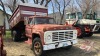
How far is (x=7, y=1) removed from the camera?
1542 inches

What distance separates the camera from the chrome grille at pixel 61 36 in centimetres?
823

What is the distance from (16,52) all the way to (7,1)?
31.5 meters

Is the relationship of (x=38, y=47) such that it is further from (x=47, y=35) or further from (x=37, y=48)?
(x=47, y=35)

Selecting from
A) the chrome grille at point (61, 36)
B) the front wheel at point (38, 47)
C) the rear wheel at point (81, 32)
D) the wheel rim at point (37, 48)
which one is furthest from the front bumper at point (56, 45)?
the rear wheel at point (81, 32)

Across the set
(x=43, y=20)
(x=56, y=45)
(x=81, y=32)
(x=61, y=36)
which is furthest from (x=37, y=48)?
(x=81, y=32)

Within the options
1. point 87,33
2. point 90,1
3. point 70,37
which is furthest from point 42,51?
point 90,1

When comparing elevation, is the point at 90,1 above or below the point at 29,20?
above

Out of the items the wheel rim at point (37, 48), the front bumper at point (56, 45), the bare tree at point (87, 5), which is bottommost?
the wheel rim at point (37, 48)

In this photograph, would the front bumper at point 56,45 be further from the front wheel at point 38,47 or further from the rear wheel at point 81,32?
the rear wheel at point 81,32

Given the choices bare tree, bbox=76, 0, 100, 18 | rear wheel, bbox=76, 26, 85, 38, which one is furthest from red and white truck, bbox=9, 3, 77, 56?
bare tree, bbox=76, 0, 100, 18

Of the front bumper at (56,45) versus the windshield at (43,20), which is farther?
the windshield at (43,20)

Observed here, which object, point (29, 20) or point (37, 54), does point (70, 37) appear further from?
point (29, 20)

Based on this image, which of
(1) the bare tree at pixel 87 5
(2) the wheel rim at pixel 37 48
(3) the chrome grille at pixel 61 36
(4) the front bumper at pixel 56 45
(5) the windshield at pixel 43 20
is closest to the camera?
(4) the front bumper at pixel 56 45

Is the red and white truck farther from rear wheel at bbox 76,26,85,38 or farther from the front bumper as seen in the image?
rear wheel at bbox 76,26,85,38
